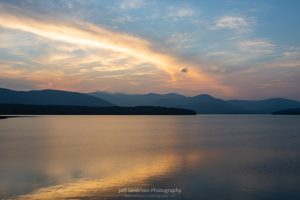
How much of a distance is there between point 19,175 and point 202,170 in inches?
544

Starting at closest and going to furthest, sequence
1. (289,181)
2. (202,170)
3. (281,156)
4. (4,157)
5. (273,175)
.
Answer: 1. (289,181)
2. (273,175)
3. (202,170)
4. (4,157)
5. (281,156)

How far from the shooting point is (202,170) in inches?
1086

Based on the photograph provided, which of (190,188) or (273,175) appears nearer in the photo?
(190,188)

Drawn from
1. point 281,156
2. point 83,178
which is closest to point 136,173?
point 83,178

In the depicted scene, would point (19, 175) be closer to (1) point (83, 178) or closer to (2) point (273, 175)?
(1) point (83, 178)

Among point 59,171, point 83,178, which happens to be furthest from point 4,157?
point 83,178

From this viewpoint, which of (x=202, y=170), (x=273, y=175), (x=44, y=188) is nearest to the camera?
(x=44, y=188)

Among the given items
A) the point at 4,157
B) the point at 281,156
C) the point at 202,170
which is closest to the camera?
the point at 202,170

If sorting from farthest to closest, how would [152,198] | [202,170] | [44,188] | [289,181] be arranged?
1. [202,170]
2. [289,181]
3. [44,188]
4. [152,198]

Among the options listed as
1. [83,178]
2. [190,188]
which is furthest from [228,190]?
[83,178]

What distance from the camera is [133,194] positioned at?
19.0 meters

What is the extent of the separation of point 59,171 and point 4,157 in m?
10.4

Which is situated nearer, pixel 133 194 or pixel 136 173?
pixel 133 194

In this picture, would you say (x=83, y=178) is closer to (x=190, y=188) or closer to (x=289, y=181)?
(x=190, y=188)
